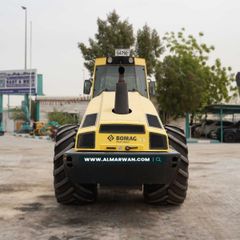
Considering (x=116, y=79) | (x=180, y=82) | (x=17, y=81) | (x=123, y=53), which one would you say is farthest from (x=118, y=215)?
(x=17, y=81)

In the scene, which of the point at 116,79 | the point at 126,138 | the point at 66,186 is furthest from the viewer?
the point at 116,79

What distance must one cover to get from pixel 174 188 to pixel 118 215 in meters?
1.13

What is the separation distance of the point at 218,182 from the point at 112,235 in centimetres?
586

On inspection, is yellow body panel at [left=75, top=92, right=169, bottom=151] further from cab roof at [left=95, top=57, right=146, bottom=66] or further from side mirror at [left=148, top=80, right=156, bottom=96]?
cab roof at [left=95, top=57, right=146, bottom=66]

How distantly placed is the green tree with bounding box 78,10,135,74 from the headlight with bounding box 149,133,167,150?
2822 cm

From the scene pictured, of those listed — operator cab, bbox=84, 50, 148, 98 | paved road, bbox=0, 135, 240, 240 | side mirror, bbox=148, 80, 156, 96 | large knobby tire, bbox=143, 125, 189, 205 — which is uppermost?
operator cab, bbox=84, 50, 148, 98

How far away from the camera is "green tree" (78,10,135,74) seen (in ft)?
119

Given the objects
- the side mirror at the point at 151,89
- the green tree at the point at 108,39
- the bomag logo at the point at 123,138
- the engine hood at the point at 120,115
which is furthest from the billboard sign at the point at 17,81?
the bomag logo at the point at 123,138

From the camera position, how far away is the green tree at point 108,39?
36344mm

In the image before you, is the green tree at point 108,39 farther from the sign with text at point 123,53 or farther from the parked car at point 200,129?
the sign with text at point 123,53

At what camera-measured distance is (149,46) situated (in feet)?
121

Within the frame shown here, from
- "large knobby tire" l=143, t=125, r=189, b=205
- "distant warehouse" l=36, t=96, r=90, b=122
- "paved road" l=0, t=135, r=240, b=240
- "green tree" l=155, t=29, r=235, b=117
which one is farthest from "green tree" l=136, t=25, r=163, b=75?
"large knobby tire" l=143, t=125, r=189, b=205

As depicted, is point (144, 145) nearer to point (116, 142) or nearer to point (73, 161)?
point (116, 142)

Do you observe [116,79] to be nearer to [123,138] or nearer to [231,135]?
[123,138]
